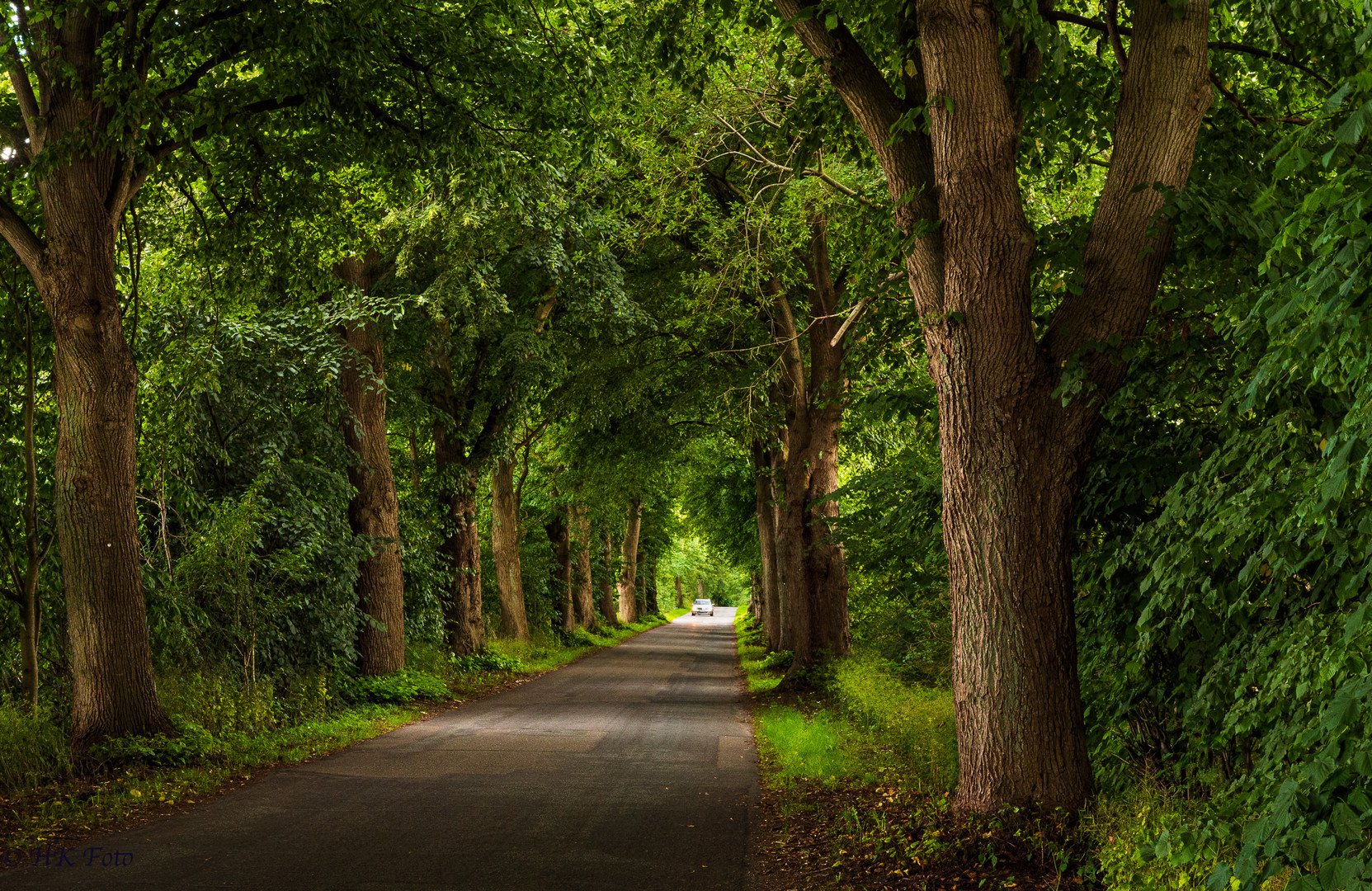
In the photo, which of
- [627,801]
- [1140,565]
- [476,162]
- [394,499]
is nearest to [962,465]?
[1140,565]

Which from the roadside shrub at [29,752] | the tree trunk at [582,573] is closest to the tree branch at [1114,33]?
the roadside shrub at [29,752]

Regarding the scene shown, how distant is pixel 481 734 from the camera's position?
44.3ft

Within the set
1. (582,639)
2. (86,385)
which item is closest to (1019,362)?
(86,385)

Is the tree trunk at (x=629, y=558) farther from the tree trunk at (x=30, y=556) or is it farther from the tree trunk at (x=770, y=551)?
the tree trunk at (x=30, y=556)

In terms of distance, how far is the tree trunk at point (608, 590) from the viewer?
45.1 m

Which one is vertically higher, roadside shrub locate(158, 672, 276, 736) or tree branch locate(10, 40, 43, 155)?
tree branch locate(10, 40, 43, 155)

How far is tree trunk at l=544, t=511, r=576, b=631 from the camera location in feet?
112

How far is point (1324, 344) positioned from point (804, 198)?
10531mm

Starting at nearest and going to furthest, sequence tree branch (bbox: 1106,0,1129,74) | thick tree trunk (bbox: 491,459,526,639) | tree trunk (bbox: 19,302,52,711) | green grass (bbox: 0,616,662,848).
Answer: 1. tree branch (bbox: 1106,0,1129,74)
2. green grass (bbox: 0,616,662,848)
3. tree trunk (bbox: 19,302,52,711)
4. thick tree trunk (bbox: 491,459,526,639)

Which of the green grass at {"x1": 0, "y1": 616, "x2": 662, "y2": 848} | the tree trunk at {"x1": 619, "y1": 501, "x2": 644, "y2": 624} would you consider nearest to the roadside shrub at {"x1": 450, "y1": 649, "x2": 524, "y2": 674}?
the green grass at {"x1": 0, "y1": 616, "x2": 662, "y2": 848}

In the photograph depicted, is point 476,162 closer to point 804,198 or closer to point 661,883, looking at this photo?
point 804,198

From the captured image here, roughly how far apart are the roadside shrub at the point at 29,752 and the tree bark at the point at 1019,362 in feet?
26.5

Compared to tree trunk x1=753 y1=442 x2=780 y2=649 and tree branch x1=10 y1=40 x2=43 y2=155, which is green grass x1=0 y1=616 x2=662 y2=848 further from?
tree trunk x1=753 y1=442 x2=780 y2=649

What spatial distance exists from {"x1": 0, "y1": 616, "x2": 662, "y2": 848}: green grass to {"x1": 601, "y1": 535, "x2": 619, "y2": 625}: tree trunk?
27279 millimetres
